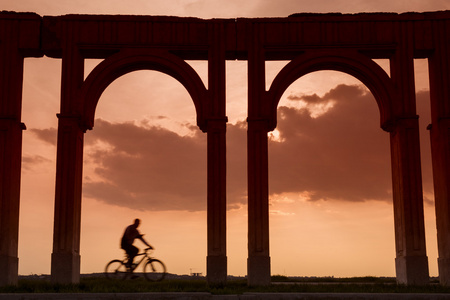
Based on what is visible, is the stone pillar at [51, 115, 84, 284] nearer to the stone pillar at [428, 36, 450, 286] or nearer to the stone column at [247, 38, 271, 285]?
the stone column at [247, 38, 271, 285]

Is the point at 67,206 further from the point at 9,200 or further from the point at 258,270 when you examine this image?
the point at 258,270

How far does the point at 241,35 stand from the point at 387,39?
14.9ft

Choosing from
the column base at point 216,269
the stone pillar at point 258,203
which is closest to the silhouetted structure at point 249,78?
the stone pillar at point 258,203

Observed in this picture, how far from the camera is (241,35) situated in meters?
22.0

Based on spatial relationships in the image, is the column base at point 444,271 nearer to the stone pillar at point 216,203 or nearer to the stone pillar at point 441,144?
the stone pillar at point 441,144

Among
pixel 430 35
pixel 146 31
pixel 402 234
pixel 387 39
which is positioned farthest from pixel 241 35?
pixel 402 234

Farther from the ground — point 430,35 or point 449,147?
point 430,35

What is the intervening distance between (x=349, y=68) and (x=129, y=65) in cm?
684

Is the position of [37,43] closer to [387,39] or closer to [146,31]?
[146,31]

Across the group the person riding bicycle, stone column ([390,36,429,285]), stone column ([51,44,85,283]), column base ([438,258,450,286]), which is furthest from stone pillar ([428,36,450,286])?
stone column ([51,44,85,283])

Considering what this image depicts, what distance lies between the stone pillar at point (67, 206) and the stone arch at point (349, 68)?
619 cm

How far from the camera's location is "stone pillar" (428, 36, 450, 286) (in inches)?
845

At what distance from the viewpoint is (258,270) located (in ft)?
67.5

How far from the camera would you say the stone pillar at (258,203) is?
67.7 feet
